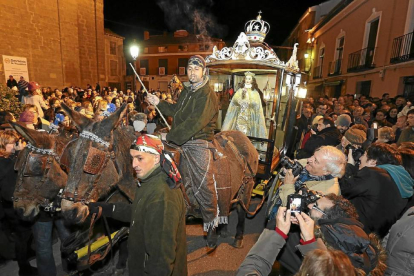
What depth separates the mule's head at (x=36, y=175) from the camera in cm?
269

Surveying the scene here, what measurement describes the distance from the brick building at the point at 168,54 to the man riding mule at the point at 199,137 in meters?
35.5

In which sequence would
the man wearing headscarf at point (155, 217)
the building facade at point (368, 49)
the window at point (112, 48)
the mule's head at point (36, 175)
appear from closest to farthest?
the man wearing headscarf at point (155, 217)
the mule's head at point (36, 175)
the building facade at point (368, 49)
the window at point (112, 48)

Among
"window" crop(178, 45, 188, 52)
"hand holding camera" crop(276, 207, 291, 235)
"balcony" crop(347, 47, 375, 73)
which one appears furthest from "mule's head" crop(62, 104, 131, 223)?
"window" crop(178, 45, 188, 52)

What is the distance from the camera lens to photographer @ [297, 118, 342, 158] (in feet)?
17.4

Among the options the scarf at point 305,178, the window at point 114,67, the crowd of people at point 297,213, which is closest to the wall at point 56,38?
the window at point 114,67

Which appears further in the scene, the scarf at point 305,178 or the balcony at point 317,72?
the balcony at point 317,72

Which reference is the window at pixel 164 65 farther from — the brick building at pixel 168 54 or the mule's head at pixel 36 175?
the mule's head at pixel 36 175

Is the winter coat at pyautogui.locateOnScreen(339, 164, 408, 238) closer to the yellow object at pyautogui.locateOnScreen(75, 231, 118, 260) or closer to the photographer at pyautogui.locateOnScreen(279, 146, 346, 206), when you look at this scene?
the photographer at pyautogui.locateOnScreen(279, 146, 346, 206)

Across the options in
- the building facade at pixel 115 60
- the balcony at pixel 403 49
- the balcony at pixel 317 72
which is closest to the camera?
the balcony at pixel 403 49

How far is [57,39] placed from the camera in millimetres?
17719

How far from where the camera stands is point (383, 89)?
14219 mm

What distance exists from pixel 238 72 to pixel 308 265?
Answer: 7561 millimetres

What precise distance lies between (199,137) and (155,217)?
185cm

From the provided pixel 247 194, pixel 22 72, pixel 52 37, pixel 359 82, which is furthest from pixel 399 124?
pixel 52 37
